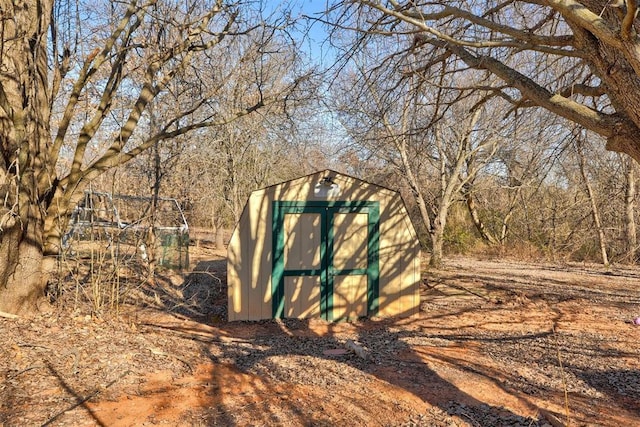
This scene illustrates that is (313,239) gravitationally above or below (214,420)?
above

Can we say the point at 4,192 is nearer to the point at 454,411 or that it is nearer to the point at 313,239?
the point at 313,239

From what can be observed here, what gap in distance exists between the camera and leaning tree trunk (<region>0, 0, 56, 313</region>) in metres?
6.02

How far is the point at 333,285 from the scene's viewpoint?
30.2 feet

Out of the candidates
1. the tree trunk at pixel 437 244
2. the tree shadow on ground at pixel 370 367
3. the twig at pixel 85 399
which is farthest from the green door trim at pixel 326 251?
the tree trunk at pixel 437 244

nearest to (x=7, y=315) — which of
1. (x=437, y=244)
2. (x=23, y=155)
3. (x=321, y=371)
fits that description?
(x=23, y=155)

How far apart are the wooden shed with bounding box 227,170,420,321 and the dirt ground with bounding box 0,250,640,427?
43 cm

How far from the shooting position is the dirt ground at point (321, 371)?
13.2 feet

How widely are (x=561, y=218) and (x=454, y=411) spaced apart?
16575mm

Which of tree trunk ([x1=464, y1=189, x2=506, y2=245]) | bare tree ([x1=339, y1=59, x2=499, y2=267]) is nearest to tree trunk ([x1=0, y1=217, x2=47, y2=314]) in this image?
bare tree ([x1=339, y1=59, x2=499, y2=267])

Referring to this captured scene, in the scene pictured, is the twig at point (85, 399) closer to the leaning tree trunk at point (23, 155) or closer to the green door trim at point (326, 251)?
the leaning tree trunk at point (23, 155)

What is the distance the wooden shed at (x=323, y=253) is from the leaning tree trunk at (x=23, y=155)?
10.6 ft

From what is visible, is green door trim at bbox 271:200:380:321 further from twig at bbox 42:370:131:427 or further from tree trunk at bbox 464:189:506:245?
tree trunk at bbox 464:189:506:245

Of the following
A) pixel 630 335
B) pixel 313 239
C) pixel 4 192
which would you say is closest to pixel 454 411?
pixel 630 335

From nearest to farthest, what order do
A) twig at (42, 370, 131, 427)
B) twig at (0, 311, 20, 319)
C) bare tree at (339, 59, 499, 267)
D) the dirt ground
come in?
twig at (42, 370, 131, 427) < the dirt ground < twig at (0, 311, 20, 319) < bare tree at (339, 59, 499, 267)
